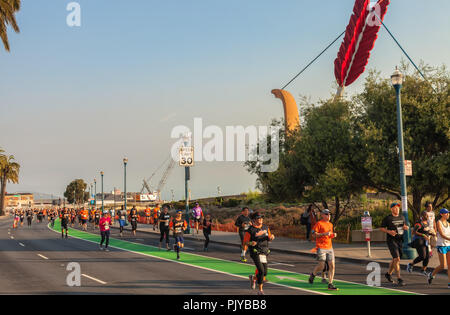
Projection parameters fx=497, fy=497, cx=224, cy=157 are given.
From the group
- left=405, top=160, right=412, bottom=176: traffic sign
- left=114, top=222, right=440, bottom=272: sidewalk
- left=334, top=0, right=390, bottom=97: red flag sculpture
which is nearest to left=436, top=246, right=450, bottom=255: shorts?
left=114, top=222, right=440, bottom=272: sidewalk

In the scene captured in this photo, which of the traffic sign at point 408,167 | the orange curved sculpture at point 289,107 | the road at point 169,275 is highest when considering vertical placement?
the orange curved sculpture at point 289,107

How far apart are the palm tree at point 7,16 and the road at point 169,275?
1627 centimetres

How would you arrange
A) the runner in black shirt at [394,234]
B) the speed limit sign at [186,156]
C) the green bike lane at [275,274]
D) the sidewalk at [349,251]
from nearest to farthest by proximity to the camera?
the green bike lane at [275,274]
the runner in black shirt at [394,234]
the sidewalk at [349,251]
the speed limit sign at [186,156]

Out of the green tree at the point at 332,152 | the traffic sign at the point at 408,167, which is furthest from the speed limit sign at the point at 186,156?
the traffic sign at the point at 408,167

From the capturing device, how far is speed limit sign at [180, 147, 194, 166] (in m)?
33.8

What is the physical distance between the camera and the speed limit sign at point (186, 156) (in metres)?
33.8

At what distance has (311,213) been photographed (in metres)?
24.6

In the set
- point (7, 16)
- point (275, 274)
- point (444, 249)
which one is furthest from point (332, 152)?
point (7, 16)

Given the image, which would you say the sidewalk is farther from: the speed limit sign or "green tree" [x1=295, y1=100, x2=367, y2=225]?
the speed limit sign

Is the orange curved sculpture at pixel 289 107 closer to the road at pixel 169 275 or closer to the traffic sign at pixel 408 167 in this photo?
the road at pixel 169 275

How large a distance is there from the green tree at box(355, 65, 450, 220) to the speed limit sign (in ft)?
48.0
